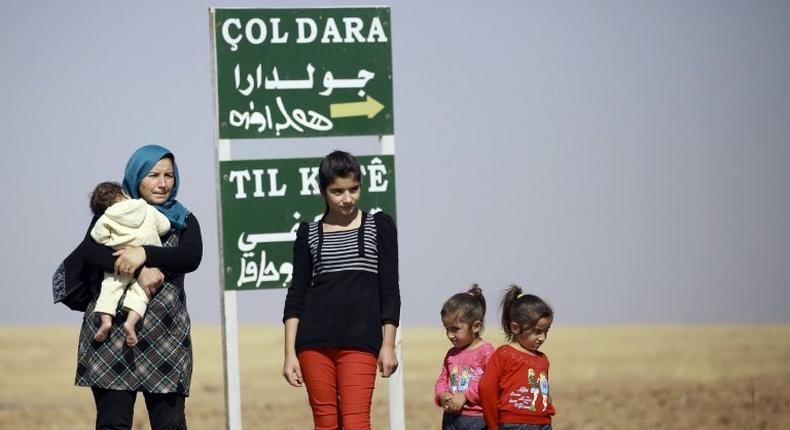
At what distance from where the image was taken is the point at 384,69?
9.36 m

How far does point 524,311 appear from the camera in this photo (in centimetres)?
764

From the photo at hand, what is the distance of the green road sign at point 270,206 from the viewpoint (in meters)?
9.23

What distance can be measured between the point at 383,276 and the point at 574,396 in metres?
11.6

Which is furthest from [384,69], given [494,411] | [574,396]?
[574,396]

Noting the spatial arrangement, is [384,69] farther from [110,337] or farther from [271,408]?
[271,408]

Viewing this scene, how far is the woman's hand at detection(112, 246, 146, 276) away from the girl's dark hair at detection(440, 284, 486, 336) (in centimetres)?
173

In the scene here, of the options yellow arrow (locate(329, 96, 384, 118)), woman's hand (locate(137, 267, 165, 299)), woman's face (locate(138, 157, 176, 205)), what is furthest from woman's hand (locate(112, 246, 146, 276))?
yellow arrow (locate(329, 96, 384, 118))

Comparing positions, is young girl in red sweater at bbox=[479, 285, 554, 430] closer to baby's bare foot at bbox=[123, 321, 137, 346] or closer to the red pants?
the red pants

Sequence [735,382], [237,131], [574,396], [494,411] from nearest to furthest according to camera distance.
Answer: [494,411] → [237,131] → [574,396] → [735,382]

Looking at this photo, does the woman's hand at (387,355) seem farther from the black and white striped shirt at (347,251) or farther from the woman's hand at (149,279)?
the woman's hand at (149,279)

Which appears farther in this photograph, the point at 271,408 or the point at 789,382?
the point at 789,382

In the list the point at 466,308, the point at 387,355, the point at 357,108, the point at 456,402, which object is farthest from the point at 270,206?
the point at 387,355

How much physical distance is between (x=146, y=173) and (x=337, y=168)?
Result: 3.06 ft

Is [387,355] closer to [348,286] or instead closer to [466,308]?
[348,286]
